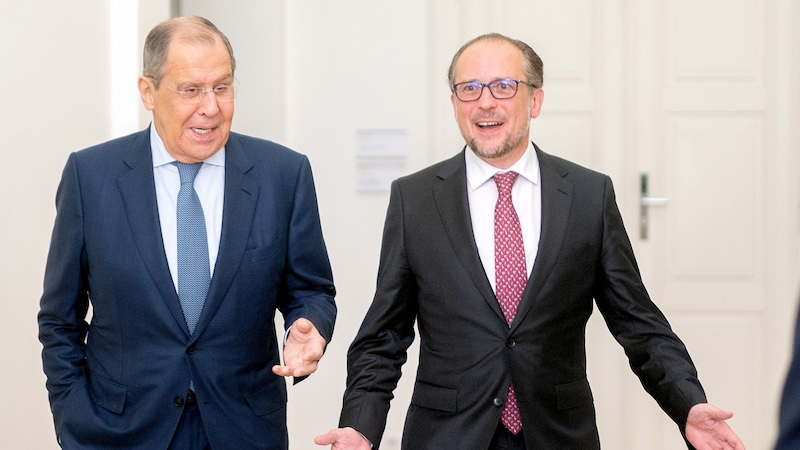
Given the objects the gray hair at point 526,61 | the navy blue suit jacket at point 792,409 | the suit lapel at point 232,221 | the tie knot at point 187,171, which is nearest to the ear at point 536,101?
the gray hair at point 526,61

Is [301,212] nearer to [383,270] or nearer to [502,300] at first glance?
[383,270]

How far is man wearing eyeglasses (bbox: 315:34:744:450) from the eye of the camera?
8.30ft

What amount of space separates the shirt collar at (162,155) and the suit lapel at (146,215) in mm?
15

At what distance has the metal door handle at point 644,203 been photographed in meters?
5.02

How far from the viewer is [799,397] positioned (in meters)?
1.06

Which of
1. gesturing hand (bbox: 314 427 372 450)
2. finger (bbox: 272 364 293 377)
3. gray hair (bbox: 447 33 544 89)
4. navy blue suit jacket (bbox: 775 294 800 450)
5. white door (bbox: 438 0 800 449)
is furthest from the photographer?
white door (bbox: 438 0 800 449)

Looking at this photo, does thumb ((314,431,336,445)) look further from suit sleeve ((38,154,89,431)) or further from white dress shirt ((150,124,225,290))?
suit sleeve ((38,154,89,431))

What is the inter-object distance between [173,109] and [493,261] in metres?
0.85

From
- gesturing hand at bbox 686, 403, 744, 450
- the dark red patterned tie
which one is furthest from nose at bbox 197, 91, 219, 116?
gesturing hand at bbox 686, 403, 744, 450

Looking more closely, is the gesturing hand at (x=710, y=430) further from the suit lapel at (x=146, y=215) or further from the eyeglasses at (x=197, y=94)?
the eyeglasses at (x=197, y=94)

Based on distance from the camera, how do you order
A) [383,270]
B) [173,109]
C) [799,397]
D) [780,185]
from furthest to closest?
[780,185] → [383,270] → [173,109] → [799,397]

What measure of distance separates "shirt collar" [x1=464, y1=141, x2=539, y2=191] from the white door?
236 cm

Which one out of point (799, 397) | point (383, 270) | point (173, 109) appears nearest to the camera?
point (799, 397)

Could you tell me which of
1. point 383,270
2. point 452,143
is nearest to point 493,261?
point 383,270
